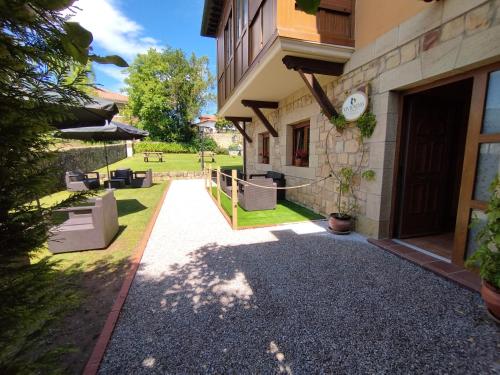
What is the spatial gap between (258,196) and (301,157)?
1963 millimetres

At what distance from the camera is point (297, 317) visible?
7.95 feet

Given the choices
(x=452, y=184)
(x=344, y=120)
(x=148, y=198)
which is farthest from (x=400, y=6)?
(x=148, y=198)

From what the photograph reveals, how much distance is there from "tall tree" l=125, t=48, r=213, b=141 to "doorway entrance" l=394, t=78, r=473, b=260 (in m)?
32.2

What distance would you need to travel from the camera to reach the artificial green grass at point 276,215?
5695 mm

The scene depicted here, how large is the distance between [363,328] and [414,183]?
3099mm

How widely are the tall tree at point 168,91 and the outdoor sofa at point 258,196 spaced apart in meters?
29.2

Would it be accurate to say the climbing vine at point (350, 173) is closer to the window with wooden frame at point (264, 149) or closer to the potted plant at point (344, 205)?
the potted plant at point (344, 205)

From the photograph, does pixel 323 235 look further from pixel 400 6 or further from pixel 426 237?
pixel 400 6

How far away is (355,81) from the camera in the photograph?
4.69m

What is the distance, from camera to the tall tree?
3166 cm

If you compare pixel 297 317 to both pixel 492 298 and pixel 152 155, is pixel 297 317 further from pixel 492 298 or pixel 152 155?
pixel 152 155

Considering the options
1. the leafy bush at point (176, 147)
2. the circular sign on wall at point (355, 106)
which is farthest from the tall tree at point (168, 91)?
the circular sign on wall at point (355, 106)

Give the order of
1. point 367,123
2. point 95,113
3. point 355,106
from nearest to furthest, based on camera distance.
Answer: point 95,113 < point 367,123 < point 355,106

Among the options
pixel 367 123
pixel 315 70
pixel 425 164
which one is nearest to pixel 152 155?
pixel 315 70
